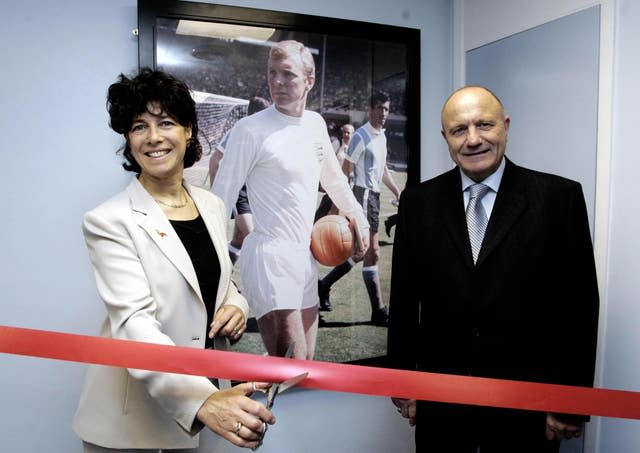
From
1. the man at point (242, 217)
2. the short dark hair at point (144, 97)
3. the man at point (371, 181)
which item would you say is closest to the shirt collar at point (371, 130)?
the man at point (371, 181)

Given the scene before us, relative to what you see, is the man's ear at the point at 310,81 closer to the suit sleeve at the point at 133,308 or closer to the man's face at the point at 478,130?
the man's face at the point at 478,130

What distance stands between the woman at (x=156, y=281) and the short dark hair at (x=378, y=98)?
0.98 m

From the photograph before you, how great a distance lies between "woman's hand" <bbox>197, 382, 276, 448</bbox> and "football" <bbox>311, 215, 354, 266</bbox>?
1090 mm

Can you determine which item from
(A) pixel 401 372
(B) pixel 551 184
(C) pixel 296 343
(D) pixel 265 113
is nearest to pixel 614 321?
(B) pixel 551 184

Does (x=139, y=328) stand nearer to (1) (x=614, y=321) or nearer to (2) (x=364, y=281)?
(2) (x=364, y=281)

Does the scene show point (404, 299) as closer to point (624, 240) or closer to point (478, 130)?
point (478, 130)

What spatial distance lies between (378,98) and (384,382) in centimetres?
141

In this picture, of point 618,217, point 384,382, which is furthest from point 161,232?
point 618,217

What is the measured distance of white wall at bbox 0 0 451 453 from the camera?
1.83 m

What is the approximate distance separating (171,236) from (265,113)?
35.1 inches

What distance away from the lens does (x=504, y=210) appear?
1.53m

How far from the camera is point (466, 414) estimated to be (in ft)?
5.19

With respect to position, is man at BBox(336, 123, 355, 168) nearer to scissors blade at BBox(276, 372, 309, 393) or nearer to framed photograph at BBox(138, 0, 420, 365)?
framed photograph at BBox(138, 0, 420, 365)

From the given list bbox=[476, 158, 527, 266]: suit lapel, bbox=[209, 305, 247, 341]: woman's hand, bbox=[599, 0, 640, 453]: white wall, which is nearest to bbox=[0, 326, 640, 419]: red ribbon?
bbox=[209, 305, 247, 341]: woman's hand
